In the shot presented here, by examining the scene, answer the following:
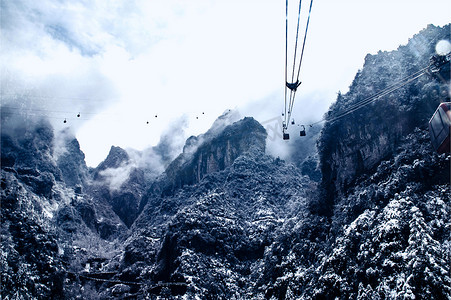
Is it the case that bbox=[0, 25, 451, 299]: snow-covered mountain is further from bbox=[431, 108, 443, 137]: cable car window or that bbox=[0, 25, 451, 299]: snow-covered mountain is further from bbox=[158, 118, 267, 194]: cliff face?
bbox=[158, 118, 267, 194]: cliff face

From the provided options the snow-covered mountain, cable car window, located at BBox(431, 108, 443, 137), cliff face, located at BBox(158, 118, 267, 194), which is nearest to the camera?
A: cable car window, located at BBox(431, 108, 443, 137)

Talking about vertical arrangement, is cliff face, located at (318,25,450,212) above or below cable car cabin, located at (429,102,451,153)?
above

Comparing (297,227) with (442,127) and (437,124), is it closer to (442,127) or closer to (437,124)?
(437,124)

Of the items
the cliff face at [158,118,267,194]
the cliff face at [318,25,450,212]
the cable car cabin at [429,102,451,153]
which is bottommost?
the cable car cabin at [429,102,451,153]

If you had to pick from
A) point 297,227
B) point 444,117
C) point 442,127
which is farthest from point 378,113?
point 444,117

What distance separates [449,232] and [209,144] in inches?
4213

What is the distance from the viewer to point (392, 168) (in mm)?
48531

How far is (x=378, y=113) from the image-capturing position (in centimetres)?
5934

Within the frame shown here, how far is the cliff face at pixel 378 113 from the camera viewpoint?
169ft

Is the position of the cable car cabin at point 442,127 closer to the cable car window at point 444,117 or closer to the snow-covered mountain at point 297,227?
the cable car window at point 444,117

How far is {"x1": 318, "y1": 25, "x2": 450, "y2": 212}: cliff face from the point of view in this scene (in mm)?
51625

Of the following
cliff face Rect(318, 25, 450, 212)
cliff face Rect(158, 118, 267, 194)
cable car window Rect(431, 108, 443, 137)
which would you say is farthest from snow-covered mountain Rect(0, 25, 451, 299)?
cliff face Rect(158, 118, 267, 194)

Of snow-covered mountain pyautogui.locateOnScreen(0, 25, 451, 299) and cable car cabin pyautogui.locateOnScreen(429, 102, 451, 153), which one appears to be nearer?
cable car cabin pyautogui.locateOnScreen(429, 102, 451, 153)

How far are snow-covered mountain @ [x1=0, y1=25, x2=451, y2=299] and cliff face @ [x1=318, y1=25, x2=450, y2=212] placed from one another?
9.9 inches
